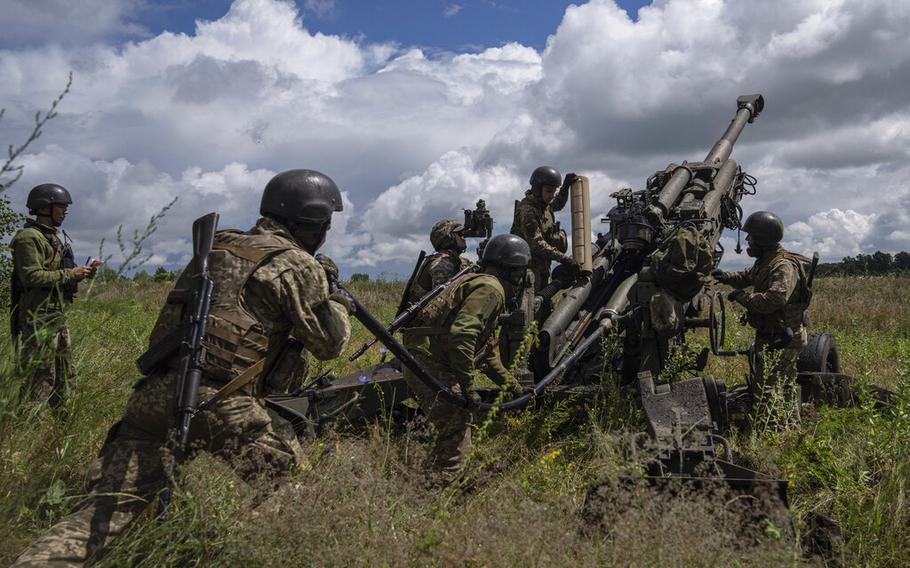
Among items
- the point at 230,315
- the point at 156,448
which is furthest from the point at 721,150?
the point at 156,448

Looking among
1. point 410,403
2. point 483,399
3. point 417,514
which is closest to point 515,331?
point 483,399

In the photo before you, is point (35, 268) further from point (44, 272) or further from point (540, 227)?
point (540, 227)

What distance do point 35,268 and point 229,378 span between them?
127 inches

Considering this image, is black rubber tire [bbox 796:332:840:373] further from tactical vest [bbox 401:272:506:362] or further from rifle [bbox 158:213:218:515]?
rifle [bbox 158:213:218:515]

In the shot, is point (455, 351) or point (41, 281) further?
point (41, 281)

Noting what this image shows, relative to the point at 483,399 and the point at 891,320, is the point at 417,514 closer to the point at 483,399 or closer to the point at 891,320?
the point at 483,399

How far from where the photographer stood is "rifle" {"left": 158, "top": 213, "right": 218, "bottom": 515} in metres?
2.74

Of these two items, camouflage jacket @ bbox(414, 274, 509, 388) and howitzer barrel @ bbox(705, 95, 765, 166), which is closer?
camouflage jacket @ bbox(414, 274, 509, 388)

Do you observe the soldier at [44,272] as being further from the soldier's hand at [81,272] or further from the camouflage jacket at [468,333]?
the camouflage jacket at [468,333]

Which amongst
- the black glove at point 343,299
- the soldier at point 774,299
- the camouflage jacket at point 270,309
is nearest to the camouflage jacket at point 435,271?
the soldier at point 774,299

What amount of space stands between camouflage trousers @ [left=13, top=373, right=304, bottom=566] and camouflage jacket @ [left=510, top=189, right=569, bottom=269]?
5.28 m

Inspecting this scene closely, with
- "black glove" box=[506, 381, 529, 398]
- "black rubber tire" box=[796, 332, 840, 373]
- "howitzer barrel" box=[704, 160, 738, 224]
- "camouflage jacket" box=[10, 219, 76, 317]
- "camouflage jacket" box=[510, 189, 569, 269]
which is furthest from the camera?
"camouflage jacket" box=[510, 189, 569, 269]

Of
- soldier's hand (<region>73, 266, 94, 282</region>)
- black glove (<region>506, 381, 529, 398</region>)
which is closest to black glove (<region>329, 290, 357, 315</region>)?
black glove (<region>506, 381, 529, 398</region>)

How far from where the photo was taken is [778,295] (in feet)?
19.2
